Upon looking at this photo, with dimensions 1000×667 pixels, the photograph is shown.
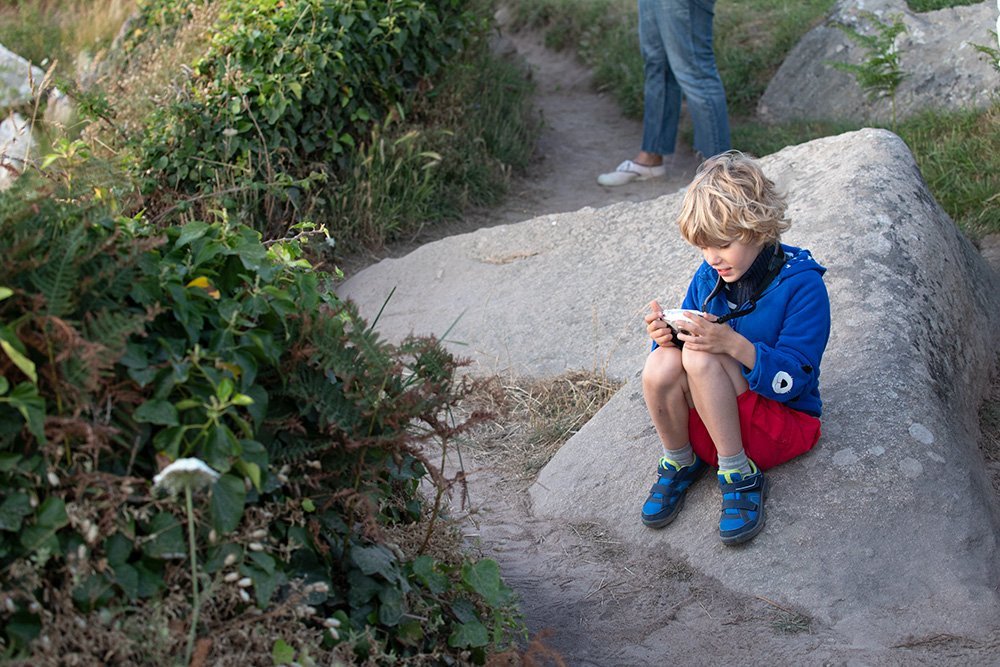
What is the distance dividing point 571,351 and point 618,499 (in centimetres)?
128

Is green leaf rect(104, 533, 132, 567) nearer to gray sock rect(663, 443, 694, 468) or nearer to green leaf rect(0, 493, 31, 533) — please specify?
green leaf rect(0, 493, 31, 533)

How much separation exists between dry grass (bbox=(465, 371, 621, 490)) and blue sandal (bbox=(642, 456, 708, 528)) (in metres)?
0.73

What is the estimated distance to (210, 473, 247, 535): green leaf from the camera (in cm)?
209

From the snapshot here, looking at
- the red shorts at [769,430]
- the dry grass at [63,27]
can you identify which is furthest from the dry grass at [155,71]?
the red shorts at [769,430]

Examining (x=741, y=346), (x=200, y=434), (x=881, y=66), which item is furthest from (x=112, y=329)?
(x=881, y=66)

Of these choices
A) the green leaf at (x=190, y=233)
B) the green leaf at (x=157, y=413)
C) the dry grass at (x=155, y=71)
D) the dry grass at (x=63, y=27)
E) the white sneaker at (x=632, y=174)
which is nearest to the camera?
the green leaf at (x=157, y=413)

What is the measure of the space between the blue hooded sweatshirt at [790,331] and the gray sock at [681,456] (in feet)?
1.11

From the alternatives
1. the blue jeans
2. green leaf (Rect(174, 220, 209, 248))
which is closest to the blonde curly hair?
green leaf (Rect(174, 220, 209, 248))

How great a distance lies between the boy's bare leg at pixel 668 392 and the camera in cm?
312

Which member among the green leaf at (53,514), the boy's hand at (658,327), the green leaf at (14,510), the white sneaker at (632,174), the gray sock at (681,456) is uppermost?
the green leaf at (14,510)

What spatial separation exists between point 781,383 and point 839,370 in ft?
2.04

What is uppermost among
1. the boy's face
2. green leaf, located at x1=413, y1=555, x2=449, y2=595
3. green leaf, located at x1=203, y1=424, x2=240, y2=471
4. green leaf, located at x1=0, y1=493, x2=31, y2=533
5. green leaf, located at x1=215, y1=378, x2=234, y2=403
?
green leaf, located at x1=215, y1=378, x2=234, y2=403

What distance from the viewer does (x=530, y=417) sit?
175 inches

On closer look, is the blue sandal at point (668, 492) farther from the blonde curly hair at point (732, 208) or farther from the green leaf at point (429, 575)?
the green leaf at point (429, 575)
